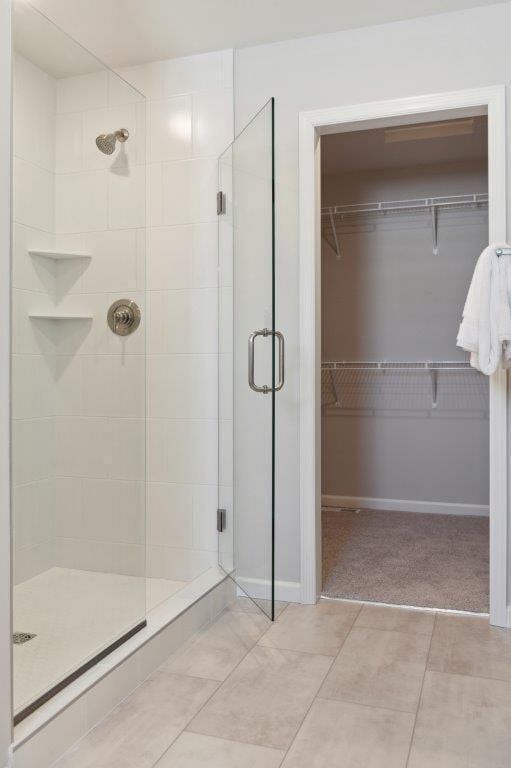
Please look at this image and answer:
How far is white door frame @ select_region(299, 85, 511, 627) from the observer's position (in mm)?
2533

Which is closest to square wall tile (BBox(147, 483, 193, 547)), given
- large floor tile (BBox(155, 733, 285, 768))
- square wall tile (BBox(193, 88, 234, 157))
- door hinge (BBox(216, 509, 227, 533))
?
door hinge (BBox(216, 509, 227, 533))

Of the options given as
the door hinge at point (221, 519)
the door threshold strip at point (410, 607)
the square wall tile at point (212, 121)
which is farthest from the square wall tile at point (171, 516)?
the square wall tile at point (212, 121)

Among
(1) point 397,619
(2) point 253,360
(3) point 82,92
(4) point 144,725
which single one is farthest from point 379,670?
(3) point 82,92

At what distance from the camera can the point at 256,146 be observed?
247cm

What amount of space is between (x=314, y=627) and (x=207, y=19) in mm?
2506

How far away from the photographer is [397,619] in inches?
105

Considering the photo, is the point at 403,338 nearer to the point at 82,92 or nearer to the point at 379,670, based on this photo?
the point at 379,670

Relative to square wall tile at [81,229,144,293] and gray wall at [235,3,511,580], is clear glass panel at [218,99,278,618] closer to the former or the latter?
gray wall at [235,3,511,580]

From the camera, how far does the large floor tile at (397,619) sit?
8.48 feet

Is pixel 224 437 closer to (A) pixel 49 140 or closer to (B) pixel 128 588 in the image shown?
(B) pixel 128 588

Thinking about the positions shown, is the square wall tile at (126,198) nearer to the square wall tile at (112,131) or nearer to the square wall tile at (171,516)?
the square wall tile at (112,131)

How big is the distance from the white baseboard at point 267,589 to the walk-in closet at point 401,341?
1.27 m

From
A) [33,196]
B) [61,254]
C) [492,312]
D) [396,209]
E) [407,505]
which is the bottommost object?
[407,505]

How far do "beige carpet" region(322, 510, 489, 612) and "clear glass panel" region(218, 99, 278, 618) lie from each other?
1.91 ft
